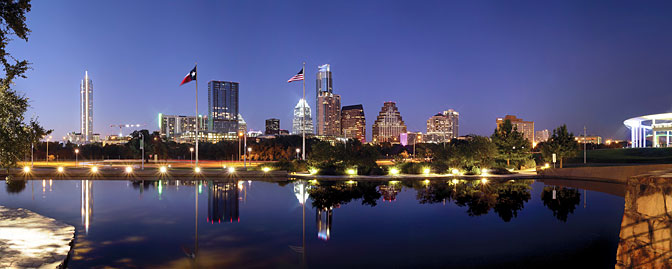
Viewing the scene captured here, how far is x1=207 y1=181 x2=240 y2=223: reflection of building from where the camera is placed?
17359mm

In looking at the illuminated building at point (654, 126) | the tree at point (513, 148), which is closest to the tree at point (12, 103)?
the tree at point (513, 148)

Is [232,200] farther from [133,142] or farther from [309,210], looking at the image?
[133,142]

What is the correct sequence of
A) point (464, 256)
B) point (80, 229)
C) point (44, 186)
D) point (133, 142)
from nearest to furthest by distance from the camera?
1. point (464, 256)
2. point (80, 229)
3. point (44, 186)
4. point (133, 142)

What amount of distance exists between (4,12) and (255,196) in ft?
52.6

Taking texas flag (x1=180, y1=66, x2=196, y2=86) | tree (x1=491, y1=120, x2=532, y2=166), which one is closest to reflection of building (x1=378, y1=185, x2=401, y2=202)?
texas flag (x1=180, y1=66, x2=196, y2=86)

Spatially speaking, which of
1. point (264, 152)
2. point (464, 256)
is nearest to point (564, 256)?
point (464, 256)

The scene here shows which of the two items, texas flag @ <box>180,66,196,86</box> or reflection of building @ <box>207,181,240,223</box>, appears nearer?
reflection of building @ <box>207,181,240,223</box>

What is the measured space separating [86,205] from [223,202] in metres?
7.35

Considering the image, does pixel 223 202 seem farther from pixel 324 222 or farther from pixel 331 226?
pixel 331 226

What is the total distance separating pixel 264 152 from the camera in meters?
67.2

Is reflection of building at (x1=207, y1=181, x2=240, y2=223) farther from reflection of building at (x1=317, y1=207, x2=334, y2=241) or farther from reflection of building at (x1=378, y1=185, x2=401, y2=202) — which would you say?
reflection of building at (x1=378, y1=185, x2=401, y2=202)

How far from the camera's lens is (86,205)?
20.4 m

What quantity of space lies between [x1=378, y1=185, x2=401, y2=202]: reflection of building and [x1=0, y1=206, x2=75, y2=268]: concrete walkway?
1665 centimetres

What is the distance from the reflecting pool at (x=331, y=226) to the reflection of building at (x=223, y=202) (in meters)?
0.07
